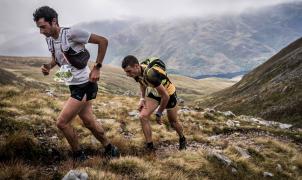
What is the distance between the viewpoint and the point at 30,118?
42.9 ft

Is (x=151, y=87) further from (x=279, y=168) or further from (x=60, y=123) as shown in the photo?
(x=279, y=168)

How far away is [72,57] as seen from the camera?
8.14m

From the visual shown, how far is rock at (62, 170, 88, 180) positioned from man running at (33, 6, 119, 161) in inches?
73.7

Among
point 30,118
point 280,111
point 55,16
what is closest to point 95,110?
point 30,118

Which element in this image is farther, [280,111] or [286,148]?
[280,111]

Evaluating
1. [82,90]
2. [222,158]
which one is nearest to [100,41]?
[82,90]

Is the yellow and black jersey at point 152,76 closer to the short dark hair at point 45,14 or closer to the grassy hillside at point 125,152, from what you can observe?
the grassy hillside at point 125,152

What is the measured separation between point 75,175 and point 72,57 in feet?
9.19

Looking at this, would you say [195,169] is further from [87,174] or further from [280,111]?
[280,111]

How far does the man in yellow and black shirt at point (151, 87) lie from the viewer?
32.6 feet

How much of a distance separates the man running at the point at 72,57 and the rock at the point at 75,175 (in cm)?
187

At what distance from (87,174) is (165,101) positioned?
12.7 ft

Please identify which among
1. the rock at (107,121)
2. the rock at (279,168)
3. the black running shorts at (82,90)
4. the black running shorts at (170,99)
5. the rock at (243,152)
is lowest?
the rock at (279,168)

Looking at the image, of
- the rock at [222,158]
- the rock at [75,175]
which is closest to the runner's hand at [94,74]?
the rock at [75,175]
